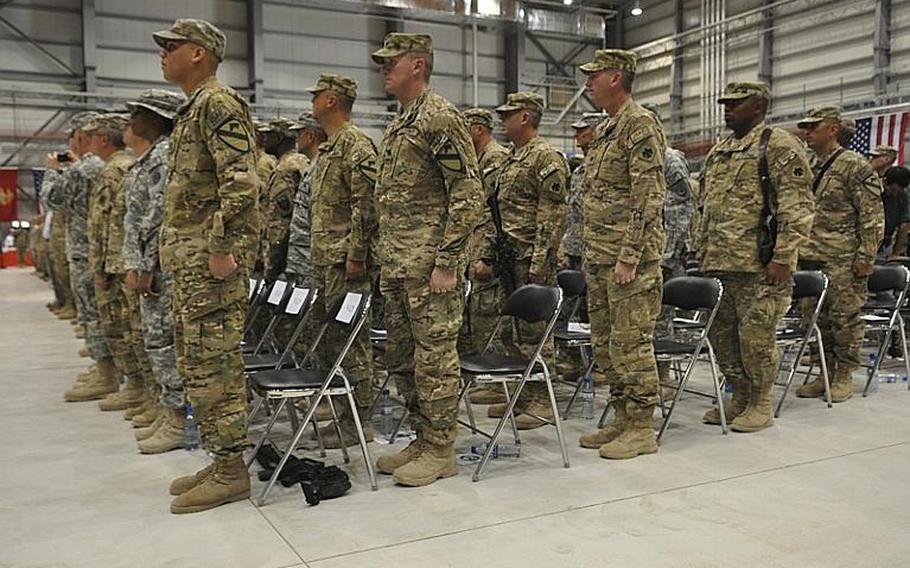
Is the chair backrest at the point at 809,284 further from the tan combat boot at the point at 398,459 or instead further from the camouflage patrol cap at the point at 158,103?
the camouflage patrol cap at the point at 158,103

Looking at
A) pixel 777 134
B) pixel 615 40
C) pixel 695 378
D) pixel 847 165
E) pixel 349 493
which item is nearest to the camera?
pixel 349 493

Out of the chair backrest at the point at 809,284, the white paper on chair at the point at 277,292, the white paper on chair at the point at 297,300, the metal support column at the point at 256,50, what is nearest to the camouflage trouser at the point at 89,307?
the white paper on chair at the point at 277,292

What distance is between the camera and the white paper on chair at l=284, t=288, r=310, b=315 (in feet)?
13.6

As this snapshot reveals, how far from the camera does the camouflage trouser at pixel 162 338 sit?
155 inches

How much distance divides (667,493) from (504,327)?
1708 mm

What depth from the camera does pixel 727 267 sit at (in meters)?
4.33

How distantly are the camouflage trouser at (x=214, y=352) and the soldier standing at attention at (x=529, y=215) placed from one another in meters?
1.76

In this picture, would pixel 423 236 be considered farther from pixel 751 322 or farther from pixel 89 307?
pixel 89 307

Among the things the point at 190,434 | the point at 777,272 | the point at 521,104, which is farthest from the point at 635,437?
the point at 190,434

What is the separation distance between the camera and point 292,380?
3.38 meters

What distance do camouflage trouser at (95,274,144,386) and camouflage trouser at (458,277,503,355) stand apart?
6.65ft

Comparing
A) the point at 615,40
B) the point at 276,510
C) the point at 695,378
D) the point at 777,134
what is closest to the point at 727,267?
the point at 777,134

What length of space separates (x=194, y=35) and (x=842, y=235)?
4070mm

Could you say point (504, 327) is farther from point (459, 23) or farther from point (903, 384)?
point (459, 23)
